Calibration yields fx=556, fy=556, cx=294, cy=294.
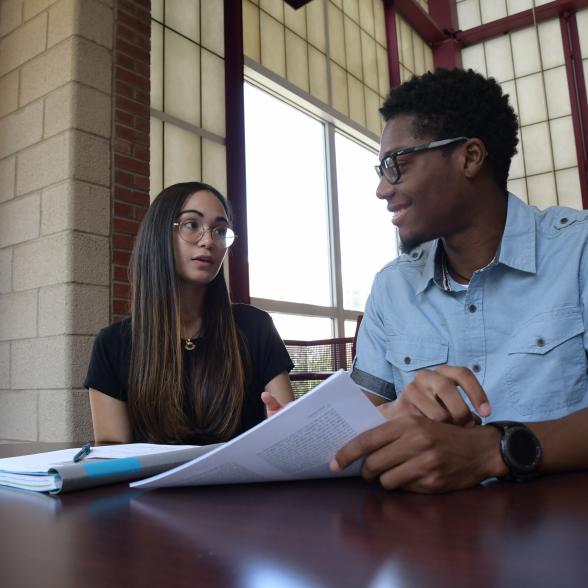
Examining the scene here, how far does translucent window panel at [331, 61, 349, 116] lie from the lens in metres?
4.82

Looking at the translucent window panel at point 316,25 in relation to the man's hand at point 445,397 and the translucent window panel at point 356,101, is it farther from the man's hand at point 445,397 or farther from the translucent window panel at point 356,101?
the man's hand at point 445,397

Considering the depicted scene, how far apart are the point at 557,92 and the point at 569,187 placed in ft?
3.43

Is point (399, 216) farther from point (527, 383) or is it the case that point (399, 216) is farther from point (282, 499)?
point (282, 499)

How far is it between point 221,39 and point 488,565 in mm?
3808

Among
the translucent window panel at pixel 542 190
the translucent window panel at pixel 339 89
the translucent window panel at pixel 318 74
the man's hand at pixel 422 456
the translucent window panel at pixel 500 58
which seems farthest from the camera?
the translucent window panel at pixel 500 58

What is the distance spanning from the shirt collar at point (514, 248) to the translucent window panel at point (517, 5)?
6.09 metres

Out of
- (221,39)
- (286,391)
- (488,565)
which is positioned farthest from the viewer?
(221,39)

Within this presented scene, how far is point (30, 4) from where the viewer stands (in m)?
2.71

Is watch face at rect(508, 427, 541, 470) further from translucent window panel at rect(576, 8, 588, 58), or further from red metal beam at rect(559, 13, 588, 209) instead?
translucent window panel at rect(576, 8, 588, 58)

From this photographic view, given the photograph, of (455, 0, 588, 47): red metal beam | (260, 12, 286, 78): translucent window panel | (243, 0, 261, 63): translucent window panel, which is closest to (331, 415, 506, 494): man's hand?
(243, 0, 261, 63): translucent window panel

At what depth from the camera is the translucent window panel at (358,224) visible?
4945mm

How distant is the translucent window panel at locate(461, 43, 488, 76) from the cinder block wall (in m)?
5.01

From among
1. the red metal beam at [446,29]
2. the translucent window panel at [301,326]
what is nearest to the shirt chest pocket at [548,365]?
the translucent window panel at [301,326]

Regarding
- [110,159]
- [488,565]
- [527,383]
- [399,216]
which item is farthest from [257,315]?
[488,565]
